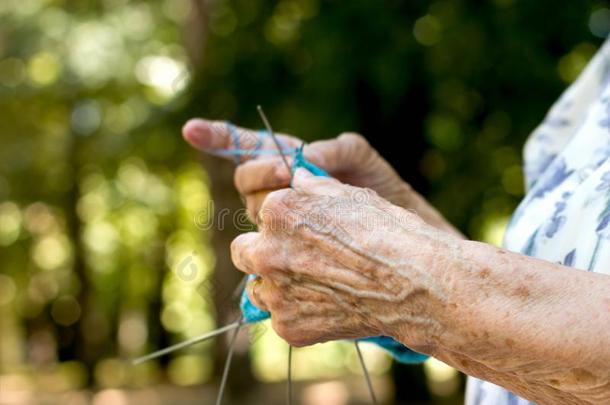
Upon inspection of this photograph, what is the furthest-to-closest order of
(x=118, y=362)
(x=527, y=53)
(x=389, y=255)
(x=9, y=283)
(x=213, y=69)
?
1. (x=9, y=283)
2. (x=118, y=362)
3. (x=213, y=69)
4. (x=527, y=53)
5. (x=389, y=255)

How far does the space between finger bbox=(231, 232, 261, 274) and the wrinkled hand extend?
0.34 m

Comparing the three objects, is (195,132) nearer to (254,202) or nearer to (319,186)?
(254,202)

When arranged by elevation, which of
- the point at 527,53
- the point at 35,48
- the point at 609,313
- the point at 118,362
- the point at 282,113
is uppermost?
the point at 35,48

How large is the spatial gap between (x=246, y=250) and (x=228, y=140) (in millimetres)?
492

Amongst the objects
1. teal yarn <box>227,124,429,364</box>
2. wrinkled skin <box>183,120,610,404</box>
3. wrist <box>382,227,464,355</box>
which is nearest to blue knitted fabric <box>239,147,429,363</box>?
teal yarn <box>227,124,429,364</box>

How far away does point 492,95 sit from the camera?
4328 millimetres

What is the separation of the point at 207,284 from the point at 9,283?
15.2 m

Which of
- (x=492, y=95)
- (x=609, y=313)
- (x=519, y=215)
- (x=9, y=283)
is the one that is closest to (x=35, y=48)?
(x=492, y=95)

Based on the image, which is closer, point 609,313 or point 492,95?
point 609,313

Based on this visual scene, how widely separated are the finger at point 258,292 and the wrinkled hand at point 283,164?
0.32 meters

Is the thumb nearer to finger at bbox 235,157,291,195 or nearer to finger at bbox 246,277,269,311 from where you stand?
finger at bbox 246,277,269,311

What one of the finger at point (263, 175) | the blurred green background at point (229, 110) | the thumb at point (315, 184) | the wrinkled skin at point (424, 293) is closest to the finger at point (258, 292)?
the wrinkled skin at point (424, 293)

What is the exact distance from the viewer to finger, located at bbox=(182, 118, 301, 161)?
135 centimetres

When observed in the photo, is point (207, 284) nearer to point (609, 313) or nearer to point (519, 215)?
point (519, 215)
